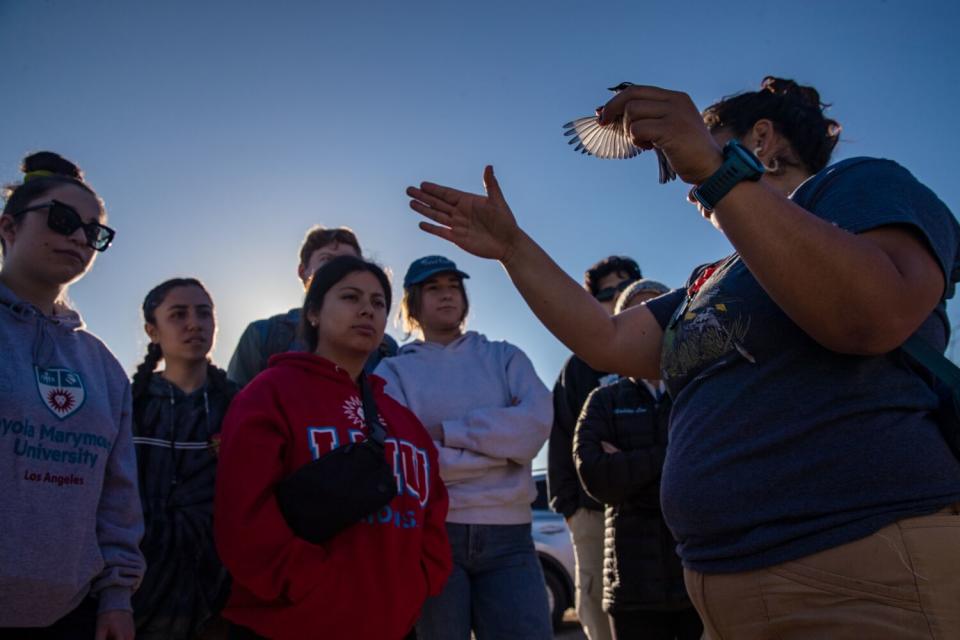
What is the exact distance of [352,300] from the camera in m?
3.24

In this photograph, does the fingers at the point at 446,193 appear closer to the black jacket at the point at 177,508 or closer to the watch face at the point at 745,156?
the watch face at the point at 745,156

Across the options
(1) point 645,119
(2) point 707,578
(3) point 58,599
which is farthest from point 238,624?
(1) point 645,119

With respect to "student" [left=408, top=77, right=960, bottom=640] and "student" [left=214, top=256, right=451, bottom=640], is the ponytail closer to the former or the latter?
"student" [left=214, top=256, right=451, bottom=640]

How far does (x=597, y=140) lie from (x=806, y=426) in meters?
0.91

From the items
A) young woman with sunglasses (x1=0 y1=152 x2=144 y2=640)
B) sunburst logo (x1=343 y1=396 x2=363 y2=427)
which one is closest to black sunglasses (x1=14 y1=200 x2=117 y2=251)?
young woman with sunglasses (x1=0 y1=152 x2=144 y2=640)

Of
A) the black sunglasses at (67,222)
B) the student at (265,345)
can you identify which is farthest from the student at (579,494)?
the black sunglasses at (67,222)

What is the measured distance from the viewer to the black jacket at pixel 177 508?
2891 mm

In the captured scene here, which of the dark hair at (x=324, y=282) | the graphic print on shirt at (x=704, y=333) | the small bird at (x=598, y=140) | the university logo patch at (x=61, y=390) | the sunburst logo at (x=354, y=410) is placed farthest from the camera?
the dark hair at (x=324, y=282)

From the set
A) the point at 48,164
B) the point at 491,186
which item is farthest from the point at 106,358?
the point at 491,186

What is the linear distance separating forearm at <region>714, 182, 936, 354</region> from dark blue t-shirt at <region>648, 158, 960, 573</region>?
12 cm

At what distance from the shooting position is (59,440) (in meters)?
2.25

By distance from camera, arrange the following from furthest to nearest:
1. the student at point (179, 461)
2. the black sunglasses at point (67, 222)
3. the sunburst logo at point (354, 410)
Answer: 1. the student at point (179, 461)
2. the sunburst logo at point (354, 410)
3. the black sunglasses at point (67, 222)

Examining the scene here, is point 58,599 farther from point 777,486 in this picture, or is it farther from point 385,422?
point 777,486

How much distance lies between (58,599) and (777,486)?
2.03 metres
